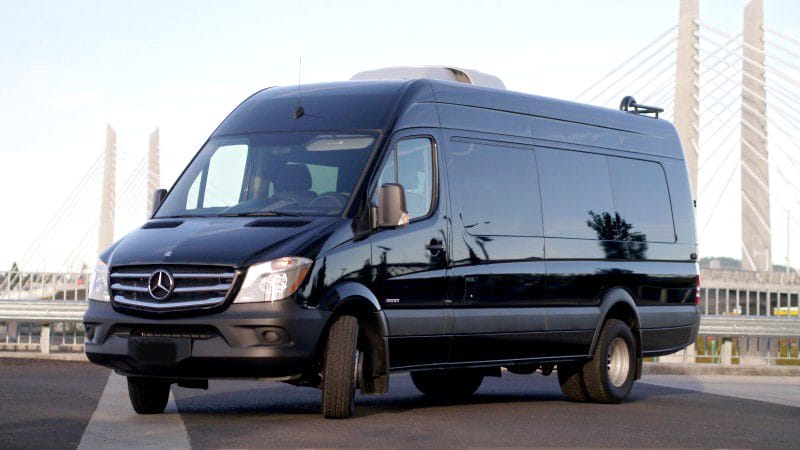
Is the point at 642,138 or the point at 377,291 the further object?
the point at 642,138

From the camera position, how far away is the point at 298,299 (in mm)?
9109

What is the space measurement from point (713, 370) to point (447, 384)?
23.8 feet

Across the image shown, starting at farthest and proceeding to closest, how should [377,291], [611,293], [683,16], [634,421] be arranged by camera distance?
1. [683,16]
2. [611,293]
3. [634,421]
4. [377,291]

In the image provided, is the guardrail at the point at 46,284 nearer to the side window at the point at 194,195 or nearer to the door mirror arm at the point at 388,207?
the side window at the point at 194,195

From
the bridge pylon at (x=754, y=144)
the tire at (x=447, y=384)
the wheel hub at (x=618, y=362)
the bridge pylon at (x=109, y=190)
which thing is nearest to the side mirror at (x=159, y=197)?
the tire at (x=447, y=384)

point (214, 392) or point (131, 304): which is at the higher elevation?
point (131, 304)

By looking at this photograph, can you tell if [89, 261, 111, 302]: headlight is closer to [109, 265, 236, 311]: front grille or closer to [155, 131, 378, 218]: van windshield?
[109, 265, 236, 311]: front grille

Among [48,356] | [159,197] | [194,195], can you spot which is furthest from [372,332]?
[48,356]

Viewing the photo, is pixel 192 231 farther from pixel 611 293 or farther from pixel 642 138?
pixel 642 138

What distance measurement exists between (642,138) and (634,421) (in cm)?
375

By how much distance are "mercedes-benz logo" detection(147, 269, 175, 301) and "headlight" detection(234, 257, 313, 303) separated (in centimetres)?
45

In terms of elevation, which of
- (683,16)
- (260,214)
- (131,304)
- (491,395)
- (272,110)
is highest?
(683,16)

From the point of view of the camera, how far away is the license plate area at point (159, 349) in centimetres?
909

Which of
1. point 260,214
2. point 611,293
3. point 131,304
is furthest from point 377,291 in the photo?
point 611,293
